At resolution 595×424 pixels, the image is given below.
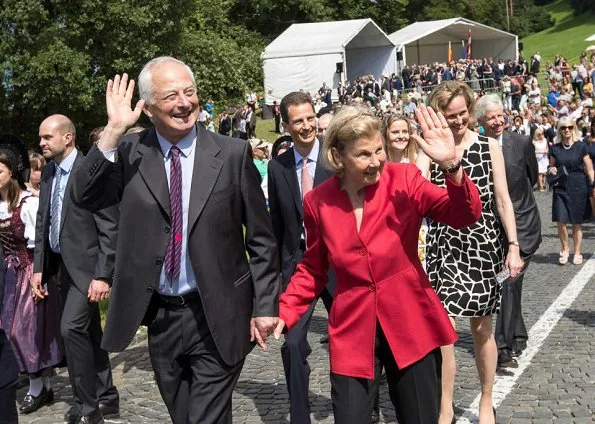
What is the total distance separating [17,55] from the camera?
3181 centimetres

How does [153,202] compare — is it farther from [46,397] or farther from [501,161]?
[46,397]

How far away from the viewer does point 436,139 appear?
376 centimetres

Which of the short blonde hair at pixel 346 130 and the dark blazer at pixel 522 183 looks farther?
the dark blazer at pixel 522 183

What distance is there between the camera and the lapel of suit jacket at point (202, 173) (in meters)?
3.99

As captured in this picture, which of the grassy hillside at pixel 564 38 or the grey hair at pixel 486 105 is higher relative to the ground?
the grassy hillside at pixel 564 38

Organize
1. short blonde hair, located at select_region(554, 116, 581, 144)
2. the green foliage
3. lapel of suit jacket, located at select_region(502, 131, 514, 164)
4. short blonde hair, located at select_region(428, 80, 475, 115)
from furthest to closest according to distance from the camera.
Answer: the green foliage
short blonde hair, located at select_region(554, 116, 581, 144)
lapel of suit jacket, located at select_region(502, 131, 514, 164)
short blonde hair, located at select_region(428, 80, 475, 115)

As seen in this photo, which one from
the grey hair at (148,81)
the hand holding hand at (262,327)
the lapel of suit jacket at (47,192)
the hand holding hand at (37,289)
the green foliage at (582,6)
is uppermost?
the green foliage at (582,6)

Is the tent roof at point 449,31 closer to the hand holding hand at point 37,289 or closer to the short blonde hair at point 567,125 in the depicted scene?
the short blonde hair at point 567,125

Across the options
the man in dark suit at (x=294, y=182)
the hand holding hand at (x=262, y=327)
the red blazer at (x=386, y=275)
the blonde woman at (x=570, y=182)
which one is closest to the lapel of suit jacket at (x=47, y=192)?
the man in dark suit at (x=294, y=182)

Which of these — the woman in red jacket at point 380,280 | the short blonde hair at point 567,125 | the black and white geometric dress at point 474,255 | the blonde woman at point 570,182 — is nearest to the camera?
the woman in red jacket at point 380,280

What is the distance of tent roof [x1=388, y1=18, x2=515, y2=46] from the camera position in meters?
55.1

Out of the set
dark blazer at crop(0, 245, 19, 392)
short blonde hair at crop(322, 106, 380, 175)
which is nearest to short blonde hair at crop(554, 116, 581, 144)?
short blonde hair at crop(322, 106, 380, 175)

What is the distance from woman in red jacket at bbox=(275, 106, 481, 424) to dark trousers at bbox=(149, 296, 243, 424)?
1.74 feet

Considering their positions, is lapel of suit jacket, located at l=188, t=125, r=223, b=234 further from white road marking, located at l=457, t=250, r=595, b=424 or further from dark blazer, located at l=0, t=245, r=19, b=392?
white road marking, located at l=457, t=250, r=595, b=424
